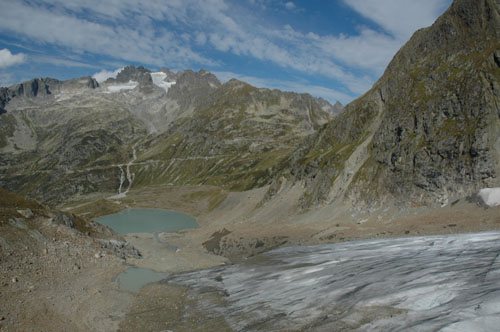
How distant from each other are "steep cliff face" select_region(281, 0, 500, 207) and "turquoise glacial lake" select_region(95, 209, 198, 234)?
58.5 m

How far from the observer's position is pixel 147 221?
14812 centimetres

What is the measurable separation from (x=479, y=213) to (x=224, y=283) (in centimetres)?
4223

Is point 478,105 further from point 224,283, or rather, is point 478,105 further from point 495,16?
point 224,283

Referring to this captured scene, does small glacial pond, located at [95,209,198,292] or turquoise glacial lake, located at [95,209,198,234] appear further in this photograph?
turquoise glacial lake, located at [95,209,198,234]

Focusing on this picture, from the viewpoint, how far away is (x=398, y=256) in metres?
33.4

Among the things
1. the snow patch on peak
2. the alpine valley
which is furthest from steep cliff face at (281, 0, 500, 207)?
the snow patch on peak

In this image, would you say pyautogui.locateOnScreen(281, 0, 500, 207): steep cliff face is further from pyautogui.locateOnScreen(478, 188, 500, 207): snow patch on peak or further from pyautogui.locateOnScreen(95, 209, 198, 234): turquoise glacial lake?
pyautogui.locateOnScreen(95, 209, 198, 234): turquoise glacial lake

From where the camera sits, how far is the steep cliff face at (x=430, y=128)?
63688mm

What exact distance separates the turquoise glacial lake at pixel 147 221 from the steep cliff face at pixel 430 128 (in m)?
58.5

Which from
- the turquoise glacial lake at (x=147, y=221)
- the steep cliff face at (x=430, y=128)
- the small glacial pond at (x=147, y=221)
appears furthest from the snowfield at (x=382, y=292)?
the turquoise glacial lake at (x=147, y=221)

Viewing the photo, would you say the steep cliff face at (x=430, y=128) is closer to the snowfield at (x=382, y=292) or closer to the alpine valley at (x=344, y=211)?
the alpine valley at (x=344, y=211)

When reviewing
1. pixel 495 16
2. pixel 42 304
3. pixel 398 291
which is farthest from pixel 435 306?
pixel 495 16

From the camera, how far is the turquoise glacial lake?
13000 cm

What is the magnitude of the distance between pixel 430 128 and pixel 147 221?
395ft
